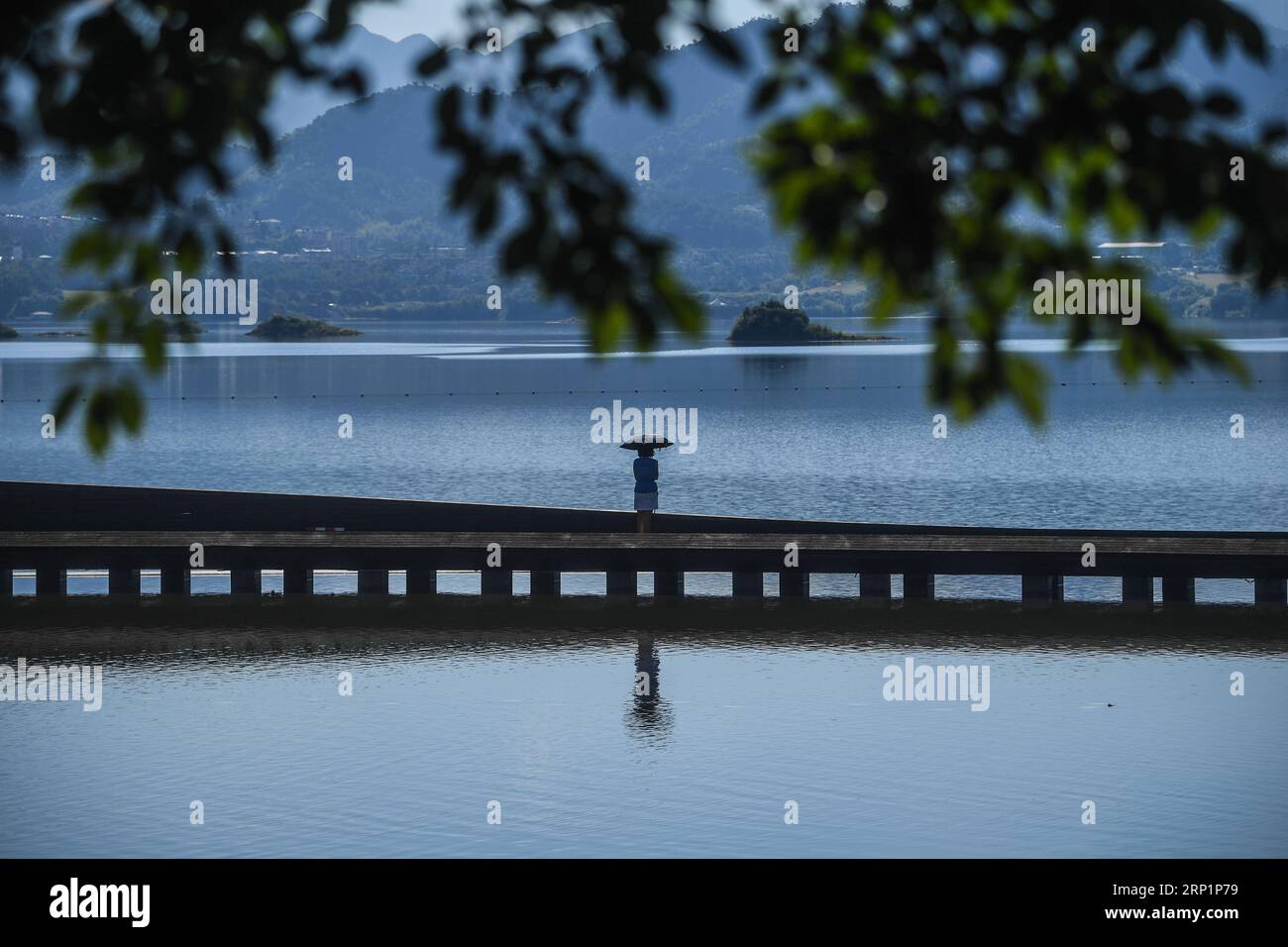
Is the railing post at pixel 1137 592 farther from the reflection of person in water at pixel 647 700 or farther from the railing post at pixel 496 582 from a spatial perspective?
the railing post at pixel 496 582

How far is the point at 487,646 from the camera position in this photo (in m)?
35.8

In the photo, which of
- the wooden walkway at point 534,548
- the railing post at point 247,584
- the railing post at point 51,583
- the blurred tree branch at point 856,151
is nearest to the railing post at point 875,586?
the wooden walkway at point 534,548

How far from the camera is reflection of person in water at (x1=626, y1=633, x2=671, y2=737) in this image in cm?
3023

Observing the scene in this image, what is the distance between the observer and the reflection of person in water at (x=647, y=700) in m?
30.2

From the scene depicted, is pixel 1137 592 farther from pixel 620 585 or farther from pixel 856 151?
pixel 856 151

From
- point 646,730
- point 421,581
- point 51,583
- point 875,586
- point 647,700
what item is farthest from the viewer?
point 51,583

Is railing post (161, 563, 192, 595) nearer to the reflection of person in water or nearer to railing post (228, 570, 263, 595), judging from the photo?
railing post (228, 570, 263, 595)

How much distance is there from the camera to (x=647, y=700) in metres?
32.1

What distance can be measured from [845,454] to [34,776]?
87633 millimetres

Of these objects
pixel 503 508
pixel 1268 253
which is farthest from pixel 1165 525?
pixel 1268 253
